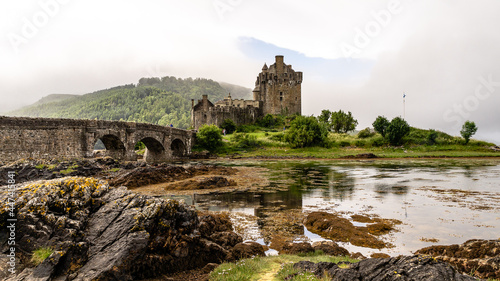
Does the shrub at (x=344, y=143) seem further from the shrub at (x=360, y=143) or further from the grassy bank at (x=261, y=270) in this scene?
the grassy bank at (x=261, y=270)

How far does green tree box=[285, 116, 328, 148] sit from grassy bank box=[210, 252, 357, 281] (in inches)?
2301

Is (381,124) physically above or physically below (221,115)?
below

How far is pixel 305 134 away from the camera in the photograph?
6544cm

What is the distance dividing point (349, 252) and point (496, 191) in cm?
1536

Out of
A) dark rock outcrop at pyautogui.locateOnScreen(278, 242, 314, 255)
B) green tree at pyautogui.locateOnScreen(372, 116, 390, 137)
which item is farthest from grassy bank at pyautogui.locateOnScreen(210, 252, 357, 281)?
green tree at pyautogui.locateOnScreen(372, 116, 390, 137)

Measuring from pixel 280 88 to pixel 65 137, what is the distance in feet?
239

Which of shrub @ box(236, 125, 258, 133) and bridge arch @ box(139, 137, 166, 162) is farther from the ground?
shrub @ box(236, 125, 258, 133)

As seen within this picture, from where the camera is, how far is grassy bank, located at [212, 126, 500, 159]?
5619cm

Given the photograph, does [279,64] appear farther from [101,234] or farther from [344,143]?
[101,234]

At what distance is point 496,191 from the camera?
1803cm

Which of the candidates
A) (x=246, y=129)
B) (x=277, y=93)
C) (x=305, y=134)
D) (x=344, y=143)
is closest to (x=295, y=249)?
(x=305, y=134)

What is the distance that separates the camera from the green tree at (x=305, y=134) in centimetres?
6525

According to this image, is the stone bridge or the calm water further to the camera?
the stone bridge

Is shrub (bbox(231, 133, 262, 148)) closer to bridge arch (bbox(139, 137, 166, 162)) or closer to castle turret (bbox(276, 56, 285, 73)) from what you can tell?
bridge arch (bbox(139, 137, 166, 162))
